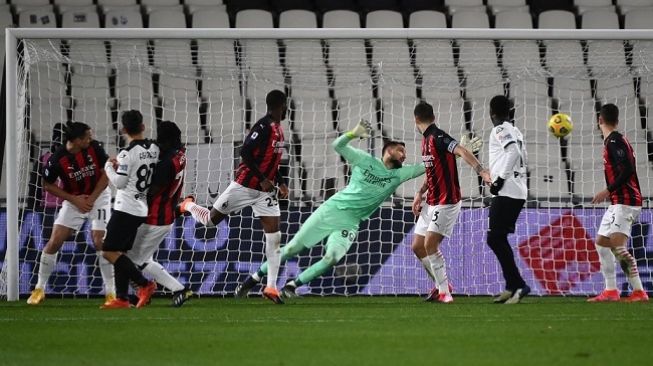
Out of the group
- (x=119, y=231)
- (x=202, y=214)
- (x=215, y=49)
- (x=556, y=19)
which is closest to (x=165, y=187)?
(x=119, y=231)

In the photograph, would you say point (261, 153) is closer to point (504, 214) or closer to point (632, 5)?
point (504, 214)

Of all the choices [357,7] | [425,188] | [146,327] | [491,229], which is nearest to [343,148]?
[425,188]

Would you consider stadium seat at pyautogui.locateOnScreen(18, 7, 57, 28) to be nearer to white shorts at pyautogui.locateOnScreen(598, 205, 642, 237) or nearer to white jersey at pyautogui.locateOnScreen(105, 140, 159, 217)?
white jersey at pyautogui.locateOnScreen(105, 140, 159, 217)

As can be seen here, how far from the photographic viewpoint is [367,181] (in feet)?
37.1

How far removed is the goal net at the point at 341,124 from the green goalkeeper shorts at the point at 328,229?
4.09ft

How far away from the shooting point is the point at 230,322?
320 inches

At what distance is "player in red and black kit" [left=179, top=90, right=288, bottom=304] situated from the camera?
10.5 meters

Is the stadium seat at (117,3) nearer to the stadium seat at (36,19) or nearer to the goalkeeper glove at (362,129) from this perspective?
the stadium seat at (36,19)

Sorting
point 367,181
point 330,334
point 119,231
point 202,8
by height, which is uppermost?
point 202,8

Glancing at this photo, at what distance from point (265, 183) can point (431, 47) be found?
131 inches

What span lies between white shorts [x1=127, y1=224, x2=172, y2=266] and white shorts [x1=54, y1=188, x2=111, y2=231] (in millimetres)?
879

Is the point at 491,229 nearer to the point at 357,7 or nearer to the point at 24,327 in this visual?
the point at 24,327

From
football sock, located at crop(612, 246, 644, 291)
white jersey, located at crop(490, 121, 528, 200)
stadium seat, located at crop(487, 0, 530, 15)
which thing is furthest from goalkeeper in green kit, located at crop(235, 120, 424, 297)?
stadium seat, located at crop(487, 0, 530, 15)

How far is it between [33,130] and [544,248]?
19.9ft
